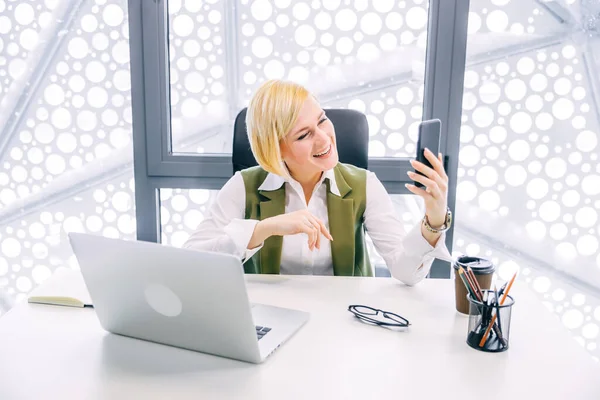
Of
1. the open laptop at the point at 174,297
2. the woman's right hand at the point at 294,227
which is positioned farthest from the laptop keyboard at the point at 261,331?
the woman's right hand at the point at 294,227

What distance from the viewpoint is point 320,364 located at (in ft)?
2.95

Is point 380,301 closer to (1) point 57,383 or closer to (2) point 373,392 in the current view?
(2) point 373,392

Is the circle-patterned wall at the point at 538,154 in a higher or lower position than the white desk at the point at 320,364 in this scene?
higher

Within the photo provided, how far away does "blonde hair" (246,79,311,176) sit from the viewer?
1.41 metres

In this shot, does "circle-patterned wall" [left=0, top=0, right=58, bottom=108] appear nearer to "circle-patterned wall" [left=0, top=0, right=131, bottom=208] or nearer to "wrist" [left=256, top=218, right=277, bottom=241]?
"circle-patterned wall" [left=0, top=0, right=131, bottom=208]

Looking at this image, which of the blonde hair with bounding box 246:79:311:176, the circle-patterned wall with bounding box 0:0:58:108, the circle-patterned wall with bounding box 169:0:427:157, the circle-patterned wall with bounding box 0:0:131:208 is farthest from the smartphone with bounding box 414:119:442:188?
the circle-patterned wall with bounding box 0:0:58:108

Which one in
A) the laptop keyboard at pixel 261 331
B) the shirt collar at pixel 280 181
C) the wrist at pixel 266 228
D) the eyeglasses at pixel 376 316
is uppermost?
the shirt collar at pixel 280 181

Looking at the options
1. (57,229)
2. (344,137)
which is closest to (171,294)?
(344,137)

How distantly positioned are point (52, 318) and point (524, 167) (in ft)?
6.16

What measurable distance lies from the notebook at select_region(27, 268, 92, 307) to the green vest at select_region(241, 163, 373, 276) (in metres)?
0.47

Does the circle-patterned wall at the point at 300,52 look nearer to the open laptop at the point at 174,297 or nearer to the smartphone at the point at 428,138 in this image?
the smartphone at the point at 428,138

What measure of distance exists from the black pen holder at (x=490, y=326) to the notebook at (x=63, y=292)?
0.78m

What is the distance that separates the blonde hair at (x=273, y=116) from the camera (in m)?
1.41

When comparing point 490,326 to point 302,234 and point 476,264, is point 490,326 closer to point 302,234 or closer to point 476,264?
point 476,264
